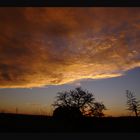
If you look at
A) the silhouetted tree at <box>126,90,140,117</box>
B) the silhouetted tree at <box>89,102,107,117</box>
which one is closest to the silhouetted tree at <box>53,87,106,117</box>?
the silhouetted tree at <box>89,102,107,117</box>

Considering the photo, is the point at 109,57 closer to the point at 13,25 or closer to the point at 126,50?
the point at 126,50

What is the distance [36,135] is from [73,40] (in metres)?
1.03

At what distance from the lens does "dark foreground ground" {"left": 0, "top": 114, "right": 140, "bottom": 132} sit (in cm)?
340

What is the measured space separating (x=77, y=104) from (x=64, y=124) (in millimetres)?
248

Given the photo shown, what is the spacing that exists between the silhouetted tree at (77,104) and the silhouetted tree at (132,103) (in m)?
0.27

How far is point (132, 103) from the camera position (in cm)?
354

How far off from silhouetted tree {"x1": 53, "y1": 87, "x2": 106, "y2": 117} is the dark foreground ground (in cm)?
8

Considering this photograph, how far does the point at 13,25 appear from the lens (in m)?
3.52
